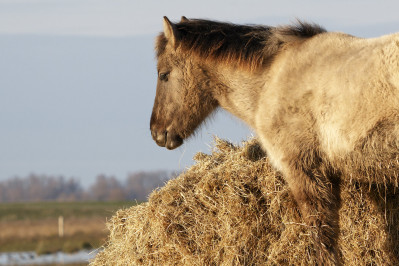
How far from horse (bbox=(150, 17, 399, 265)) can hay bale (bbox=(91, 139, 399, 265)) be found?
472mm

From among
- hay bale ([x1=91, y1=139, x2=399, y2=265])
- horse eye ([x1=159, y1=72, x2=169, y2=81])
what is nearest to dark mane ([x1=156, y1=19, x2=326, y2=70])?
horse eye ([x1=159, y1=72, x2=169, y2=81])

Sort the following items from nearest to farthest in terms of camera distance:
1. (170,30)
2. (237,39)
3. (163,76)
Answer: (237,39) < (170,30) < (163,76)

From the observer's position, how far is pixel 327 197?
18.1ft

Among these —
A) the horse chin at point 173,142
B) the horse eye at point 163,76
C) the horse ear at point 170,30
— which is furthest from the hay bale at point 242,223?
the horse ear at point 170,30

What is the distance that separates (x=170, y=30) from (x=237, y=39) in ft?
2.49

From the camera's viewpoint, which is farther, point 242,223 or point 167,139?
point 167,139

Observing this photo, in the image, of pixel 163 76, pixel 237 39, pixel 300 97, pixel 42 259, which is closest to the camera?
pixel 300 97

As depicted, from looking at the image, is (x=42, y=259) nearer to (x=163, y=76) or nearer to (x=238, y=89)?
(x=163, y=76)

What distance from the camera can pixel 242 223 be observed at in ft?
19.7

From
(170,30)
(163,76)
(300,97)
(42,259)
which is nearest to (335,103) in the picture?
(300,97)

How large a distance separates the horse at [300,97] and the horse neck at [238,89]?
0.04ft

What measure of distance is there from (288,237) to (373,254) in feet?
3.71

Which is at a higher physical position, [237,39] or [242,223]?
[237,39]

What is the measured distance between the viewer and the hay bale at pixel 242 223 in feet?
19.2
